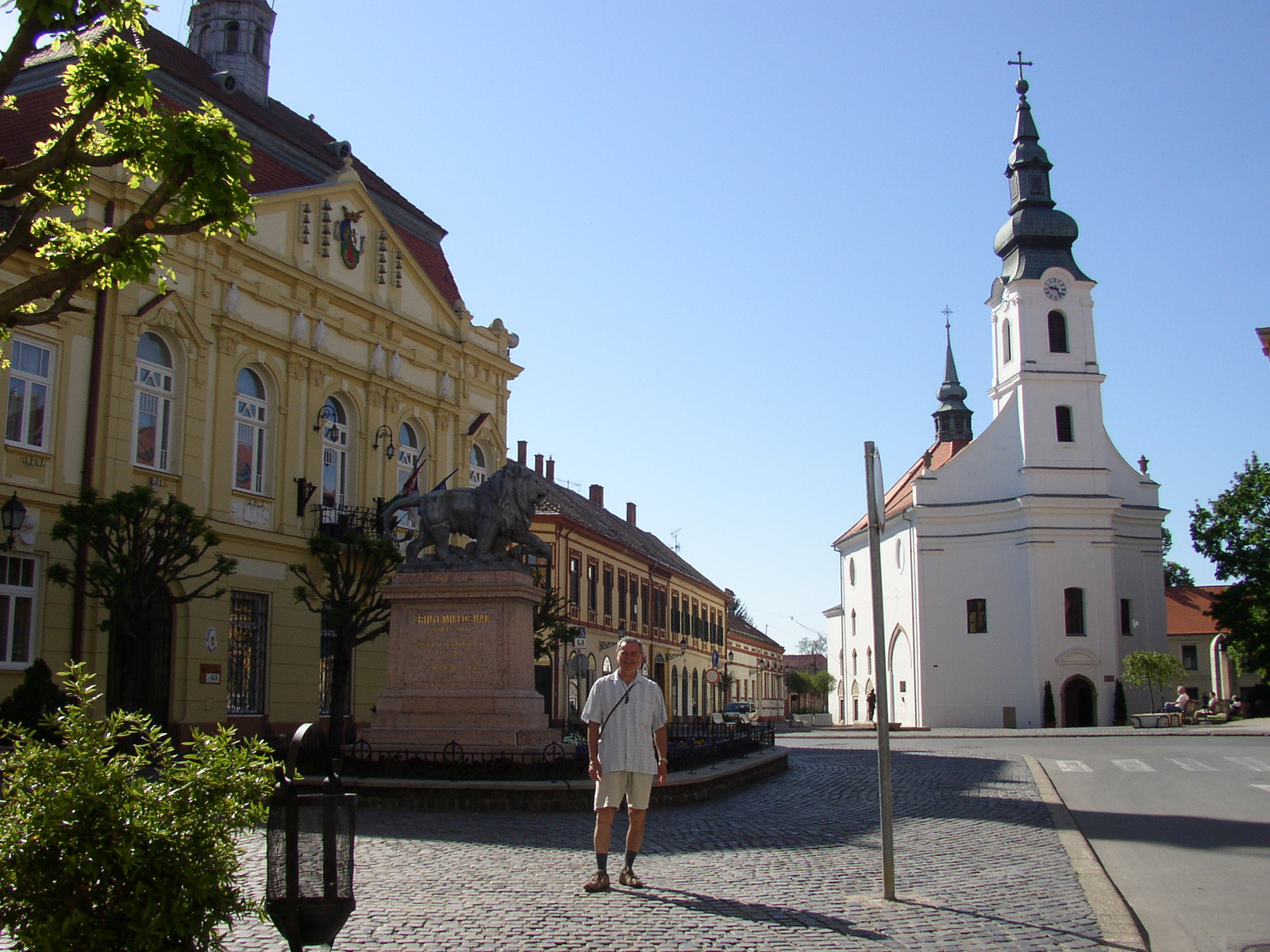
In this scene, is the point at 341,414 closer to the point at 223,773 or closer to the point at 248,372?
the point at 248,372

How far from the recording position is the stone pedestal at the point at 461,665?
14.7 meters

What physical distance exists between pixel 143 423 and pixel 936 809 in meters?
16.2

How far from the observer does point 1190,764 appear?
22094 millimetres

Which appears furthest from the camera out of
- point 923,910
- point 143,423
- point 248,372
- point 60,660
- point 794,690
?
point 794,690

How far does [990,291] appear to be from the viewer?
5478 centimetres

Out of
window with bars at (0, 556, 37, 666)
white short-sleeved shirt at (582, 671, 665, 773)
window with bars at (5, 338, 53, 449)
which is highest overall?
window with bars at (5, 338, 53, 449)

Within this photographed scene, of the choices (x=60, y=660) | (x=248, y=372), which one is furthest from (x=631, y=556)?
(x=60, y=660)

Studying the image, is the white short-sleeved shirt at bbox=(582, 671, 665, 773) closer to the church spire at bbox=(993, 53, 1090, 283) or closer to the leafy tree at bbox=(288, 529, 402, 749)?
the leafy tree at bbox=(288, 529, 402, 749)

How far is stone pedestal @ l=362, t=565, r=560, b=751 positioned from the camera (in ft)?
48.1

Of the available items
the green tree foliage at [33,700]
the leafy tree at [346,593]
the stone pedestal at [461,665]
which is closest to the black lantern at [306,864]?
the stone pedestal at [461,665]

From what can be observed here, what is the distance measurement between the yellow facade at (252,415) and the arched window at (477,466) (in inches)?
18.8

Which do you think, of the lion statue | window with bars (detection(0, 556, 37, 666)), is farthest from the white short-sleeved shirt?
window with bars (detection(0, 556, 37, 666))

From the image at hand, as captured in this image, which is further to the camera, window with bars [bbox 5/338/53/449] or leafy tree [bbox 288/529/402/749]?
leafy tree [bbox 288/529/402/749]

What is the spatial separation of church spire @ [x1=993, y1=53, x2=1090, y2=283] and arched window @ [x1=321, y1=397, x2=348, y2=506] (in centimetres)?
3445
